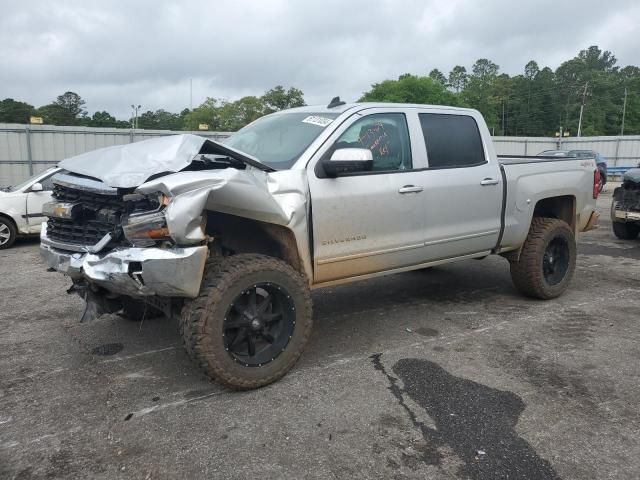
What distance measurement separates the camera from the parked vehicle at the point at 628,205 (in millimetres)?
8836

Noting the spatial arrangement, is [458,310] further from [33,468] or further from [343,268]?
[33,468]

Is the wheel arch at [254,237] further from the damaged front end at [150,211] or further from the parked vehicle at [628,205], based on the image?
the parked vehicle at [628,205]

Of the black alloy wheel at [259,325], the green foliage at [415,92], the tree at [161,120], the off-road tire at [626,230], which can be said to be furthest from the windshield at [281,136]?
the tree at [161,120]

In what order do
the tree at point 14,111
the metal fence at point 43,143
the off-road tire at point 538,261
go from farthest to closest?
the tree at point 14,111
the metal fence at point 43,143
the off-road tire at point 538,261

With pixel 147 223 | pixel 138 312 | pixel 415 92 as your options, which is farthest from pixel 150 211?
pixel 415 92

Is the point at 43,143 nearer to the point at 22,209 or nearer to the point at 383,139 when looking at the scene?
the point at 22,209

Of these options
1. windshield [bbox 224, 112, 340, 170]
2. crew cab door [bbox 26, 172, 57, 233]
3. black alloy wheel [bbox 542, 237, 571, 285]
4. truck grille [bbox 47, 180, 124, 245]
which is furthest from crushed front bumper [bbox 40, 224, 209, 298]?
crew cab door [bbox 26, 172, 57, 233]

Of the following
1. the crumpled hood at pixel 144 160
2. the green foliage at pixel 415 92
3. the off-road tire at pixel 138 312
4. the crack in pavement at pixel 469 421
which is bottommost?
the crack in pavement at pixel 469 421

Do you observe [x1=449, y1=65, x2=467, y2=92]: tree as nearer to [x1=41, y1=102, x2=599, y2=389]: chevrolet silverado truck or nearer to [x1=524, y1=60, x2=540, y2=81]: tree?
[x1=524, y1=60, x2=540, y2=81]: tree

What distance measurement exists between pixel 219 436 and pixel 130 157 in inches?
71.5

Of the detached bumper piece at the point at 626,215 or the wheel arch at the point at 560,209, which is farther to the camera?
the detached bumper piece at the point at 626,215

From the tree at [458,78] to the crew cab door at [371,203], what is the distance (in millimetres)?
94750

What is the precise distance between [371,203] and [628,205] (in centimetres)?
704

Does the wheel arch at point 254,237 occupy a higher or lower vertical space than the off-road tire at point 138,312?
higher
